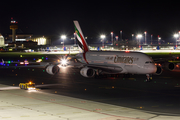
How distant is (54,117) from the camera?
16.1 m

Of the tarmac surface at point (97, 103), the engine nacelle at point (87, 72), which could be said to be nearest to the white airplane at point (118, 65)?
the engine nacelle at point (87, 72)

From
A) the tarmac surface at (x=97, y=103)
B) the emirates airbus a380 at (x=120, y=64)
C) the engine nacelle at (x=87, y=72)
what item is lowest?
the tarmac surface at (x=97, y=103)

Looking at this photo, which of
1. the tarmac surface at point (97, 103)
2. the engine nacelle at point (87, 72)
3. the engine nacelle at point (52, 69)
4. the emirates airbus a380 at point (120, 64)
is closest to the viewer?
the tarmac surface at point (97, 103)

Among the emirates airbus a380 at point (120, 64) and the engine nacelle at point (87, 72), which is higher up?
the emirates airbus a380 at point (120, 64)

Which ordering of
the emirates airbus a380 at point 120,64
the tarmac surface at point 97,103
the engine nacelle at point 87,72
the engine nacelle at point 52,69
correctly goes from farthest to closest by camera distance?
the engine nacelle at point 52,69
the engine nacelle at point 87,72
the emirates airbus a380 at point 120,64
the tarmac surface at point 97,103

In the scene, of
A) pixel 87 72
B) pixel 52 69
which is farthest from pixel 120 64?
pixel 52 69

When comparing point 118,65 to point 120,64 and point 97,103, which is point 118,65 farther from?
point 97,103

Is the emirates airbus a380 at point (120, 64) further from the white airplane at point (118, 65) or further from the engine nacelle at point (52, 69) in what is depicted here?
the engine nacelle at point (52, 69)

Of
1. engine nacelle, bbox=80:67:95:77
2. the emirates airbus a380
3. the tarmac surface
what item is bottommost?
the tarmac surface

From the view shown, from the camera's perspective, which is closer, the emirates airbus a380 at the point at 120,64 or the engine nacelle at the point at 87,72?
the emirates airbus a380 at the point at 120,64

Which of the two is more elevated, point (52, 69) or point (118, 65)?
point (118, 65)

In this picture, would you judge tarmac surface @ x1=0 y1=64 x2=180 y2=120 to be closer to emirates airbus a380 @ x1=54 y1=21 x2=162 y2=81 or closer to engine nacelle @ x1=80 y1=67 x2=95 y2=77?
emirates airbus a380 @ x1=54 y1=21 x2=162 y2=81

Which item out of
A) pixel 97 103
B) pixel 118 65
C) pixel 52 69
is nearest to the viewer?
pixel 97 103

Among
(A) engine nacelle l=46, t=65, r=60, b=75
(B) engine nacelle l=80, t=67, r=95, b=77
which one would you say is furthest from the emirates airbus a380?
(A) engine nacelle l=46, t=65, r=60, b=75
